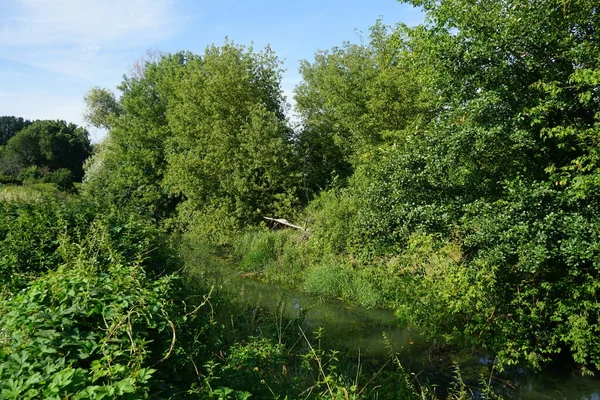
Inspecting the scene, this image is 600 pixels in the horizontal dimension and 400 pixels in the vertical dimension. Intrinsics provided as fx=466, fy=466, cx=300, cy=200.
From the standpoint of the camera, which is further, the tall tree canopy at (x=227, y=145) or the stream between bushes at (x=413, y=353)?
the tall tree canopy at (x=227, y=145)

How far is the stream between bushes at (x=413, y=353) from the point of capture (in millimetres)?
8766

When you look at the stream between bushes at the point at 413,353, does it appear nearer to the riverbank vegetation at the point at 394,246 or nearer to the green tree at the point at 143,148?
the riverbank vegetation at the point at 394,246

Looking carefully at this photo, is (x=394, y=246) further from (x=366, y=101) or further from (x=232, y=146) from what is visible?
(x=232, y=146)

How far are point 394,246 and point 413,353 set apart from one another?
2.37m

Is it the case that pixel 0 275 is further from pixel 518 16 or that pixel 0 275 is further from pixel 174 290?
pixel 518 16

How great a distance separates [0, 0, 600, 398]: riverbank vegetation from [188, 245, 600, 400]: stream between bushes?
0.38 m

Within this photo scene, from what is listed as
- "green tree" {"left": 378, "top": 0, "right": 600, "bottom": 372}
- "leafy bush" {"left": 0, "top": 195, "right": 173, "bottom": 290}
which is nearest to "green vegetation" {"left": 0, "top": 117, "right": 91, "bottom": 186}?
"leafy bush" {"left": 0, "top": 195, "right": 173, "bottom": 290}

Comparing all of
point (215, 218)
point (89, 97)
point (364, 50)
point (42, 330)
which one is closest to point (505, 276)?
point (42, 330)

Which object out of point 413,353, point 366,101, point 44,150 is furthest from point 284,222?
point 44,150

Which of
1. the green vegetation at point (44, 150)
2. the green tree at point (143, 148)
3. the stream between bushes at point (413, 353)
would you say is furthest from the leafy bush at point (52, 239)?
the green vegetation at point (44, 150)

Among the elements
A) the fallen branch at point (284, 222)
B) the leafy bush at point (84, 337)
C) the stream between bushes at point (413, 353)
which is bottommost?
the stream between bushes at point (413, 353)

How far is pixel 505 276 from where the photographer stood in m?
9.19

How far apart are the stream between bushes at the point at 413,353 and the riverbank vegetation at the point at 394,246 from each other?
384 mm

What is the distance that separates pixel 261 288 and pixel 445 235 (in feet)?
25.6
